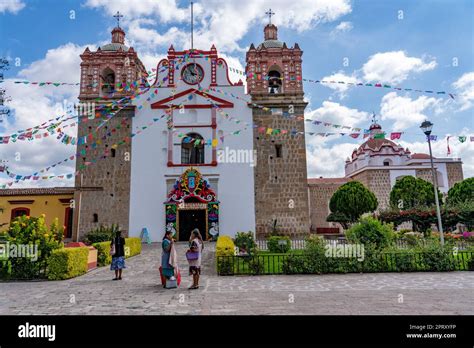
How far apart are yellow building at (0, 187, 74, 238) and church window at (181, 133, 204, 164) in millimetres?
7853

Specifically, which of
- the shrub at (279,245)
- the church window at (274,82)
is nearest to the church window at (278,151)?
the church window at (274,82)

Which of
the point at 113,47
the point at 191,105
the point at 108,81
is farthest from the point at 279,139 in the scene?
the point at 113,47

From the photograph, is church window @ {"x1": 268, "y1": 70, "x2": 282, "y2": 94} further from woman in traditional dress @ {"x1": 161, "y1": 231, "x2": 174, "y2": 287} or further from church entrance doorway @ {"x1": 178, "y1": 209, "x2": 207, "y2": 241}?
woman in traditional dress @ {"x1": 161, "y1": 231, "x2": 174, "y2": 287}

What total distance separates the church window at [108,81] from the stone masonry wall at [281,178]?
9729 mm

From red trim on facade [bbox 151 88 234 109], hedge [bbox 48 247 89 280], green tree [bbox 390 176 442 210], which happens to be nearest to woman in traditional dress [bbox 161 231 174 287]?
hedge [bbox 48 247 89 280]

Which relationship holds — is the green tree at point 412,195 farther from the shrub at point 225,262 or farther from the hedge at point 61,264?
the hedge at point 61,264

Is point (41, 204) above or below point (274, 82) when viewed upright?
below

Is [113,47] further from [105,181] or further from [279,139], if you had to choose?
[279,139]

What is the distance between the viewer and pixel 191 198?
2041 centimetres

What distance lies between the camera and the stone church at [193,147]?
20.5m

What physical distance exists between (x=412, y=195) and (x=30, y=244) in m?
25.8

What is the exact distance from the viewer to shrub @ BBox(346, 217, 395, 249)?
35.8 ft
